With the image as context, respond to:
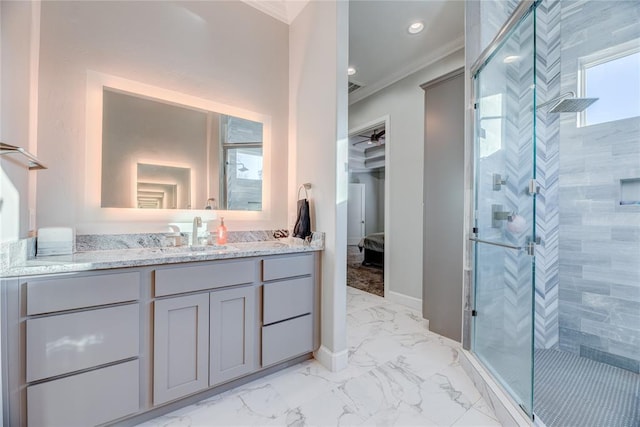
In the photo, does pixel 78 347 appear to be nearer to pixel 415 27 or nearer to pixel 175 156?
pixel 175 156

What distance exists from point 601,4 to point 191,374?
392 centimetres

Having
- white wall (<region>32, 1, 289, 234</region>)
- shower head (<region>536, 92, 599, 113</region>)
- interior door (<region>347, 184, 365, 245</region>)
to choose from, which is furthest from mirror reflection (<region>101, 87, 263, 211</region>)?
interior door (<region>347, 184, 365, 245</region>)

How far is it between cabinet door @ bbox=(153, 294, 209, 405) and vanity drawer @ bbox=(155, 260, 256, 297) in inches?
2.4

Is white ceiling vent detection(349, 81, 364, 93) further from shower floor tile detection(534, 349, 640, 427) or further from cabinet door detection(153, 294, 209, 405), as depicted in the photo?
shower floor tile detection(534, 349, 640, 427)

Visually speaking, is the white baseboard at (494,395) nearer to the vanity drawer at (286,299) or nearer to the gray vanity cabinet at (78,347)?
the vanity drawer at (286,299)

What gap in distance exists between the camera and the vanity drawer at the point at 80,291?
1.17 m

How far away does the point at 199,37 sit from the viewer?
6.88 feet

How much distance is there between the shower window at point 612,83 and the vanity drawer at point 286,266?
2487mm

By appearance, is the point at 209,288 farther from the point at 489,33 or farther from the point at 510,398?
the point at 489,33

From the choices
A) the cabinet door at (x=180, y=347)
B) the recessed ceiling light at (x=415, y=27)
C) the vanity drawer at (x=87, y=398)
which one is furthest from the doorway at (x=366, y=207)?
the vanity drawer at (x=87, y=398)

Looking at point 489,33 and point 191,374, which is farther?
point 489,33

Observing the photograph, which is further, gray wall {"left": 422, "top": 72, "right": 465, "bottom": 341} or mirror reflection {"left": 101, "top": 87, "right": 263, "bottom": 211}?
gray wall {"left": 422, "top": 72, "right": 465, "bottom": 341}

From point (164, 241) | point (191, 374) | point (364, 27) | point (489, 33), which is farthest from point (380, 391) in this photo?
point (364, 27)

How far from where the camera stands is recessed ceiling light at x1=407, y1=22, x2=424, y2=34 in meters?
2.64
